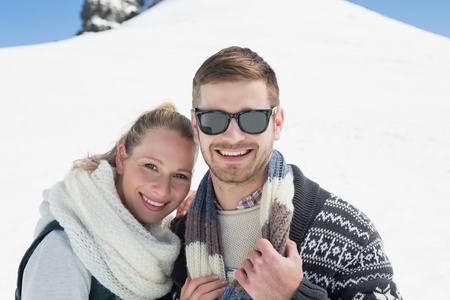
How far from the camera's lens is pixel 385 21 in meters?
29.9

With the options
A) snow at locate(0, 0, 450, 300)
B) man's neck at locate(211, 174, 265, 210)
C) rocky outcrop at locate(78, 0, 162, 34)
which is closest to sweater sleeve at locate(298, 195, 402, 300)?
man's neck at locate(211, 174, 265, 210)

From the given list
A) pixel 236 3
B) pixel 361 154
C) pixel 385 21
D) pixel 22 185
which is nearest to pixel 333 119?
pixel 361 154

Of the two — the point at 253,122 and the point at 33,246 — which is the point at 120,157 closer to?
the point at 33,246

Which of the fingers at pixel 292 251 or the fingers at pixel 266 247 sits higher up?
the fingers at pixel 266 247

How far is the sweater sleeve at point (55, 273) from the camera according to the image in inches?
74.5

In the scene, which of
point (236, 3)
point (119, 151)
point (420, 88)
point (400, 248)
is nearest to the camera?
point (119, 151)

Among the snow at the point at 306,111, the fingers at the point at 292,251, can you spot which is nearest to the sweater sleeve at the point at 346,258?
the fingers at the point at 292,251

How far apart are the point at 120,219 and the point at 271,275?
97 cm

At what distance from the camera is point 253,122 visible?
210cm

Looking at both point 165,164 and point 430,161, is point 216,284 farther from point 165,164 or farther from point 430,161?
point 430,161

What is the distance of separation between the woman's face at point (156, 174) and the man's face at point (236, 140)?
30 cm

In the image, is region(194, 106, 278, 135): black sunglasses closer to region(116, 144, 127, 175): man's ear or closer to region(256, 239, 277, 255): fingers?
region(256, 239, 277, 255): fingers

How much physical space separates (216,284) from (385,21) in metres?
32.5

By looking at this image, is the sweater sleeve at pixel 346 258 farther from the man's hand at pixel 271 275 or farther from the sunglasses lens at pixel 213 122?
the sunglasses lens at pixel 213 122
